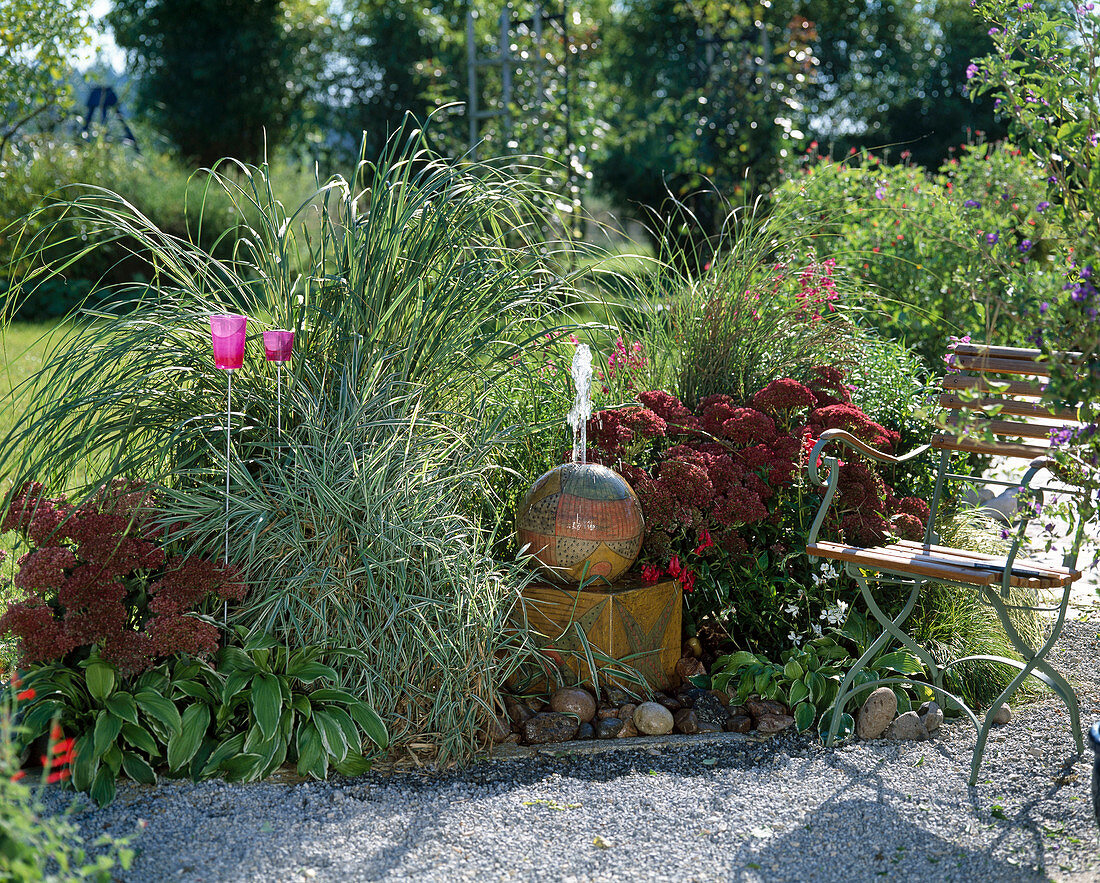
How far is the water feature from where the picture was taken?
3.09 metres

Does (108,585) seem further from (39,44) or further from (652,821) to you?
(39,44)

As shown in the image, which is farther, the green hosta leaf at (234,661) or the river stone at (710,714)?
the river stone at (710,714)

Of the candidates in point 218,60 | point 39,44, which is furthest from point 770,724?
point 218,60

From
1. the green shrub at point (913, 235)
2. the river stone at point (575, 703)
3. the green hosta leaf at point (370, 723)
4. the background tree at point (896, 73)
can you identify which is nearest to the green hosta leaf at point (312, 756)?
the green hosta leaf at point (370, 723)

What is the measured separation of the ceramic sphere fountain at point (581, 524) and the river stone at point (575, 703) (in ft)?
1.13

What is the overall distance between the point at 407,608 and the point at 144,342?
114 centimetres

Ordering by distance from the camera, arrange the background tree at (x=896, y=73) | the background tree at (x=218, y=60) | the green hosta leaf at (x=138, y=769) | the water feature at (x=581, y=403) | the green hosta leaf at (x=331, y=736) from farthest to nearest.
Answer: the background tree at (x=896, y=73) < the background tree at (x=218, y=60) < the water feature at (x=581, y=403) < the green hosta leaf at (x=331, y=736) < the green hosta leaf at (x=138, y=769)

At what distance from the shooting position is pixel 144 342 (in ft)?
9.32

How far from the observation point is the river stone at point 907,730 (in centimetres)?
278

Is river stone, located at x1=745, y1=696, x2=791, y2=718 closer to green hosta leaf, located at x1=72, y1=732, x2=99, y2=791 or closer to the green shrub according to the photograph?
the green shrub

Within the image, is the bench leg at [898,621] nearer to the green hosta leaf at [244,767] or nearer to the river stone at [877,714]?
the river stone at [877,714]

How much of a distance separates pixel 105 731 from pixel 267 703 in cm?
37

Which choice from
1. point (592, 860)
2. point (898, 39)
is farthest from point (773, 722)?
point (898, 39)

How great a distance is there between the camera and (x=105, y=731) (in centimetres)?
227
